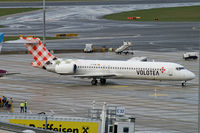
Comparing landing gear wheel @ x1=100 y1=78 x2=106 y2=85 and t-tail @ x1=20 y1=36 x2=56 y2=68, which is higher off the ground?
t-tail @ x1=20 y1=36 x2=56 y2=68

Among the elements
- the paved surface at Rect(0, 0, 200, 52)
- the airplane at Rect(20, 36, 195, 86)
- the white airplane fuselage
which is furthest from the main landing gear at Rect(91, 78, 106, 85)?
the paved surface at Rect(0, 0, 200, 52)

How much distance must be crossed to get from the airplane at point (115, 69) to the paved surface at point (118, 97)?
1524mm

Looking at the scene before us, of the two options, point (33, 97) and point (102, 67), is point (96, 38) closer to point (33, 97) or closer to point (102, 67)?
point (102, 67)

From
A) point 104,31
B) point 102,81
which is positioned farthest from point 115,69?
point 104,31

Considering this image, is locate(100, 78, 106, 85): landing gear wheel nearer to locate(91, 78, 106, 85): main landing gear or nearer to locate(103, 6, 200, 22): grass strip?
locate(91, 78, 106, 85): main landing gear

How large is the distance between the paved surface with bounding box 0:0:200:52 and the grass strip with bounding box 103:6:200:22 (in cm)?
667

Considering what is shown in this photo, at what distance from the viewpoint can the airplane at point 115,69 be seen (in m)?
76.5

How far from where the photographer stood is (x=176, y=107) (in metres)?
62.9

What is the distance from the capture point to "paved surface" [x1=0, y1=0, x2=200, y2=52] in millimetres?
130462

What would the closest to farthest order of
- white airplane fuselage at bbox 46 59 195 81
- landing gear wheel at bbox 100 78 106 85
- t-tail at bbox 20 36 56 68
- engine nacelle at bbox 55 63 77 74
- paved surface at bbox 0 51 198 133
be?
paved surface at bbox 0 51 198 133
white airplane fuselage at bbox 46 59 195 81
engine nacelle at bbox 55 63 77 74
landing gear wheel at bbox 100 78 106 85
t-tail at bbox 20 36 56 68

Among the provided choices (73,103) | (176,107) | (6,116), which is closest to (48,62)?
(73,103)

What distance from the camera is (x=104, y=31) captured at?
157 m

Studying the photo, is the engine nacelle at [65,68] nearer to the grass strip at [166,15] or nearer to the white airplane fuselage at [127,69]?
the white airplane fuselage at [127,69]

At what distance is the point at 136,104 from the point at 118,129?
27.3m
